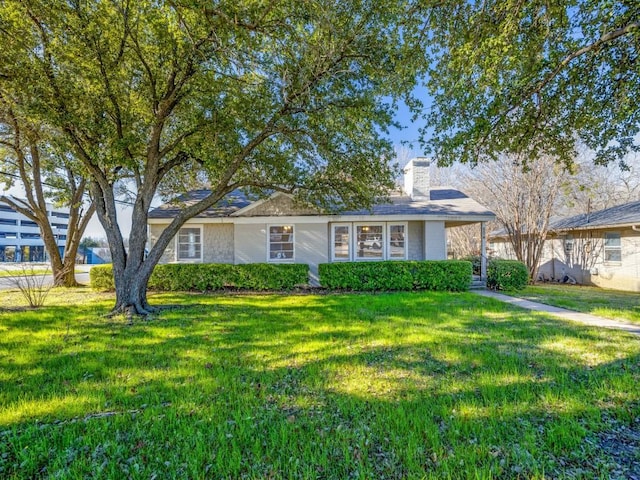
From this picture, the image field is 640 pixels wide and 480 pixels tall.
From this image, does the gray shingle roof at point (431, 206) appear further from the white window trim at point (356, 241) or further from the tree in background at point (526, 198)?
the tree in background at point (526, 198)

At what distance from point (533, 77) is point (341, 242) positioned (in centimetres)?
949

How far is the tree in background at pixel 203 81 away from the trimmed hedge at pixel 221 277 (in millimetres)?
3977

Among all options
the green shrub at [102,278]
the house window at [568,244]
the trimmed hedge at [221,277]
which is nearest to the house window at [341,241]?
the trimmed hedge at [221,277]

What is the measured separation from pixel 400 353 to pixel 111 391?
4.09m

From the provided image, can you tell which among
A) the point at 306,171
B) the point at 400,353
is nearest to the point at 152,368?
the point at 400,353

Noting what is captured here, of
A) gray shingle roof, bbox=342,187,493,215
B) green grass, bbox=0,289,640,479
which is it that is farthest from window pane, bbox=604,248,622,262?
green grass, bbox=0,289,640,479

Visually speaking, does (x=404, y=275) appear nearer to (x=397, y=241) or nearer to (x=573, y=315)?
(x=397, y=241)

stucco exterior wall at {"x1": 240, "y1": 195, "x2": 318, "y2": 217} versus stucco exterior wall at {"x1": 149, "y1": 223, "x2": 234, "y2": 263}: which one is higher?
stucco exterior wall at {"x1": 240, "y1": 195, "x2": 318, "y2": 217}

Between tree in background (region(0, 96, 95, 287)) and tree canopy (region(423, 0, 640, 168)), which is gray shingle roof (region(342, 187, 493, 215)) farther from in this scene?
tree in background (region(0, 96, 95, 287))

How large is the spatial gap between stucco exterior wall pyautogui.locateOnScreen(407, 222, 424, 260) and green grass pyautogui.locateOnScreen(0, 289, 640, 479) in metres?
7.09

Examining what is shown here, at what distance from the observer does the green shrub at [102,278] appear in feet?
43.3

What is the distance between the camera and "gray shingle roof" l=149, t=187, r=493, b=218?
13273mm

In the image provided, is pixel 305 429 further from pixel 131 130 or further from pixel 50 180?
pixel 50 180

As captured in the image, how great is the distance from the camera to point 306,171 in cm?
1072
